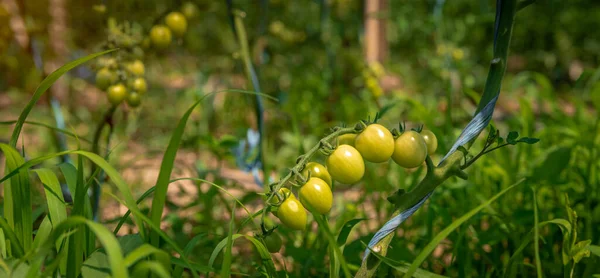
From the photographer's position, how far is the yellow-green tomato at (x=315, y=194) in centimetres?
77

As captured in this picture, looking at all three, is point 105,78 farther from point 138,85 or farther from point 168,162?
point 168,162

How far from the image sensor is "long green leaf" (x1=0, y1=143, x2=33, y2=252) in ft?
2.93

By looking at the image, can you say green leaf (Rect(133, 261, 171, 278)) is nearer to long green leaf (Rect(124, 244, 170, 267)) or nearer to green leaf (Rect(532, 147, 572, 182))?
long green leaf (Rect(124, 244, 170, 267))

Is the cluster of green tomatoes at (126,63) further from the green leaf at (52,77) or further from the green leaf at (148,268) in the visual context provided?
the green leaf at (148,268)

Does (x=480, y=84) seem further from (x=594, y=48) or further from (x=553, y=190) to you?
A: (x=553, y=190)

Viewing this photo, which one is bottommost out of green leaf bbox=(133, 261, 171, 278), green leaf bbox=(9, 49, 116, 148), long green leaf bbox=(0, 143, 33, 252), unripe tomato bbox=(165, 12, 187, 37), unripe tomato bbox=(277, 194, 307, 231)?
green leaf bbox=(133, 261, 171, 278)

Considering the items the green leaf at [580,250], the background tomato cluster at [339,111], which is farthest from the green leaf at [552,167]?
the green leaf at [580,250]

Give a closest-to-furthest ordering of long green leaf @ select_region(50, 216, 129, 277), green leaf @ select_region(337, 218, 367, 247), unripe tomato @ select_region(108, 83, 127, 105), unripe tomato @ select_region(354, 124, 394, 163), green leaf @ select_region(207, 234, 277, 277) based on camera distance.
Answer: long green leaf @ select_region(50, 216, 129, 277), unripe tomato @ select_region(354, 124, 394, 163), green leaf @ select_region(207, 234, 277, 277), green leaf @ select_region(337, 218, 367, 247), unripe tomato @ select_region(108, 83, 127, 105)

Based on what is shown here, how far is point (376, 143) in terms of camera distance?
76 centimetres

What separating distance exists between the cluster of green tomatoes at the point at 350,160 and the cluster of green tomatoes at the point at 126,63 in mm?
696

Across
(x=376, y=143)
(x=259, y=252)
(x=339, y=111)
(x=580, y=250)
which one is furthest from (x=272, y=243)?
(x=339, y=111)

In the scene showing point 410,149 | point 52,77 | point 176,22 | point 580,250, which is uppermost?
point 176,22

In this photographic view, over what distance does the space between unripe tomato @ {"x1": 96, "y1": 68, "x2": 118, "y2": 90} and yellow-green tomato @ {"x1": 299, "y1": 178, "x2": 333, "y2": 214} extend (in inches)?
29.2

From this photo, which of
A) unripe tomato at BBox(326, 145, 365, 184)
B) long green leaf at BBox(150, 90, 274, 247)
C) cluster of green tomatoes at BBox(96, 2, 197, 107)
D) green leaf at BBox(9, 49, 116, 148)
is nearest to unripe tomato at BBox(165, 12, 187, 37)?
cluster of green tomatoes at BBox(96, 2, 197, 107)
